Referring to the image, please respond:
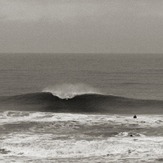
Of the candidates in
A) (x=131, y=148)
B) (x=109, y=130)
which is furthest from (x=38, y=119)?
(x=131, y=148)

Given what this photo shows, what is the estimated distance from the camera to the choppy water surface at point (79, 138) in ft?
82.0

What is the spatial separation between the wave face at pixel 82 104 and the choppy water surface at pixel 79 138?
31.1 ft

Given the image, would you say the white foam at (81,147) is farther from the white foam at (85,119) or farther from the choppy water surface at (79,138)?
the white foam at (85,119)

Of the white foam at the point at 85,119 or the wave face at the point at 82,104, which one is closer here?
the white foam at the point at 85,119

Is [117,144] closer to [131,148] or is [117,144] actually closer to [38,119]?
[131,148]

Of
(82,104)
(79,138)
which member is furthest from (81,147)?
(82,104)

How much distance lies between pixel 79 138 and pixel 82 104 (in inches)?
986

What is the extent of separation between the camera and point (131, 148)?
26828 mm

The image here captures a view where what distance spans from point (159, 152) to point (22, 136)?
1170cm

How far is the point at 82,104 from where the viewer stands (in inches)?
2179

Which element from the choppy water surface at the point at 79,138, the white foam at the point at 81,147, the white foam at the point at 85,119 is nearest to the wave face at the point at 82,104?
the white foam at the point at 85,119

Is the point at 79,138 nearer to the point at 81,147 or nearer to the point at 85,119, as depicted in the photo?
the point at 81,147

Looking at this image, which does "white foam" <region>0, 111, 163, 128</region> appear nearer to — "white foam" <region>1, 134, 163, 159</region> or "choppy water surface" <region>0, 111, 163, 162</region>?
"choppy water surface" <region>0, 111, 163, 162</region>

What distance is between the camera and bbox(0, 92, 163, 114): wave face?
50.9 metres
